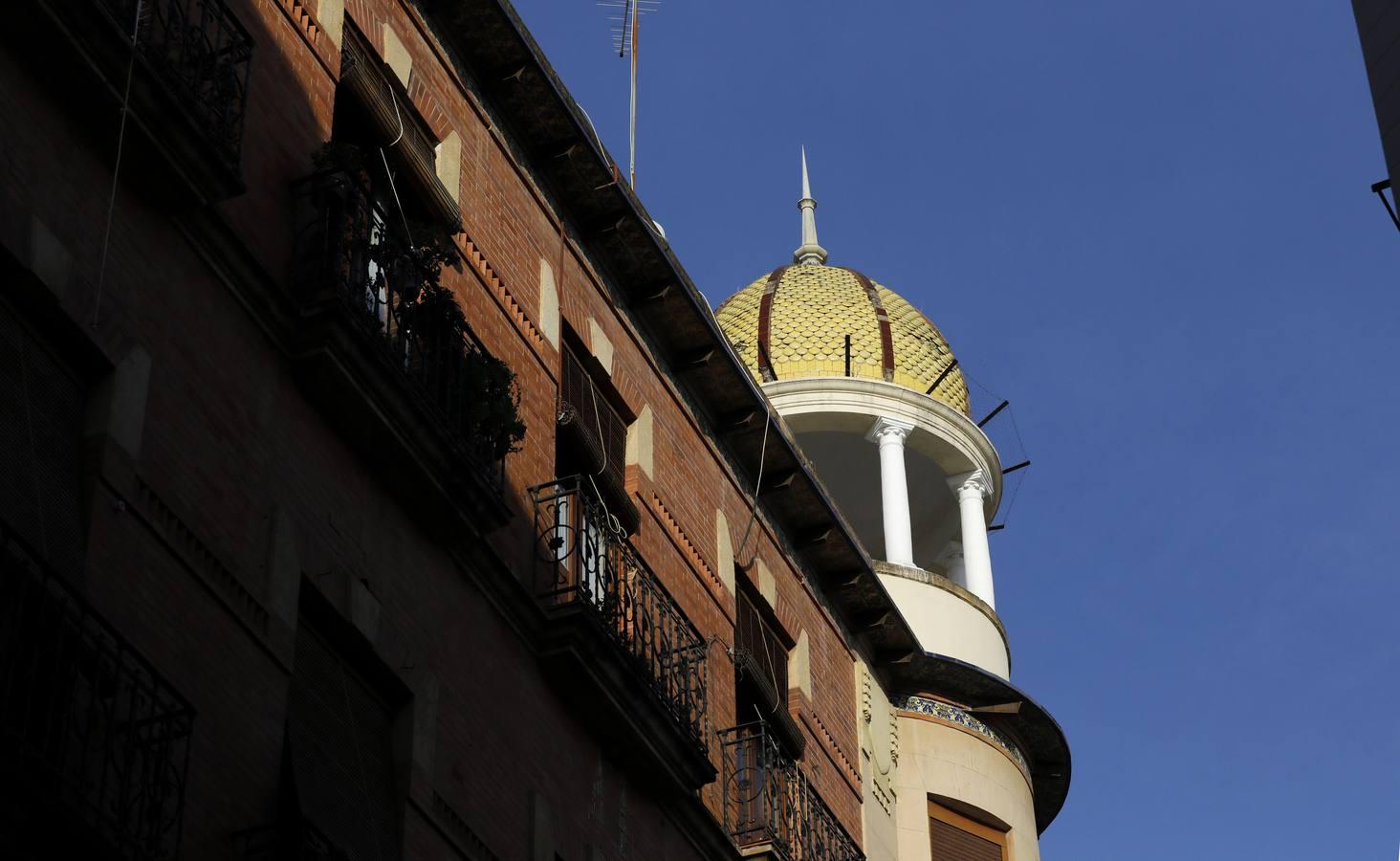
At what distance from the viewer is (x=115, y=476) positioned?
13883 mm

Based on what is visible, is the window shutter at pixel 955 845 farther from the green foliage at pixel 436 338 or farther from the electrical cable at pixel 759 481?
the green foliage at pixel 436 338

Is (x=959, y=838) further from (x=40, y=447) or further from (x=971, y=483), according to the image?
(x=40, y=447)

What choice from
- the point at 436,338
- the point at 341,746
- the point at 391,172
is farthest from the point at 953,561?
the point at 341,746

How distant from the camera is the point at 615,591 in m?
19.7

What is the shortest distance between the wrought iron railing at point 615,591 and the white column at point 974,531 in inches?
418

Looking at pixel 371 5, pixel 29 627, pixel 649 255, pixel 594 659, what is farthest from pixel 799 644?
pixel 29 627

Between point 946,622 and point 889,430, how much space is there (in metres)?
3.60

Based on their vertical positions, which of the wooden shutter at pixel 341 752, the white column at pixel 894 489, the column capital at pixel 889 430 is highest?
the column capital at pixel 889 430

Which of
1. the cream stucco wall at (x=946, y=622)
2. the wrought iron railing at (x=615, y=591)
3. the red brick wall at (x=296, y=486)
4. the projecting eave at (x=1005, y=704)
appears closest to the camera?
the red brick wall at (x=296, y=486)

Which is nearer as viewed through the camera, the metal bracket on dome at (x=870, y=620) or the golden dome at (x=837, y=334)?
the metal bracket on dome at (x=870, y=620)

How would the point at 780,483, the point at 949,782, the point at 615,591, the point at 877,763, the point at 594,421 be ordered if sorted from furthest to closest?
the point at 949,782
the point at 877,763
the point at 780,483
the point at 594,421
the point at 615,591

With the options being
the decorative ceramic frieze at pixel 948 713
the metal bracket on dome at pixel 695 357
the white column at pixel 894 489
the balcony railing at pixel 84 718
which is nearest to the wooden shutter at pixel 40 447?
the balcony railing at pixel 84 718

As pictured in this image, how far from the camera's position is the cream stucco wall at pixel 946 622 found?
29.0m

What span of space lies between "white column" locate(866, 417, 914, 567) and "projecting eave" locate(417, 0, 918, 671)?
316 cm
